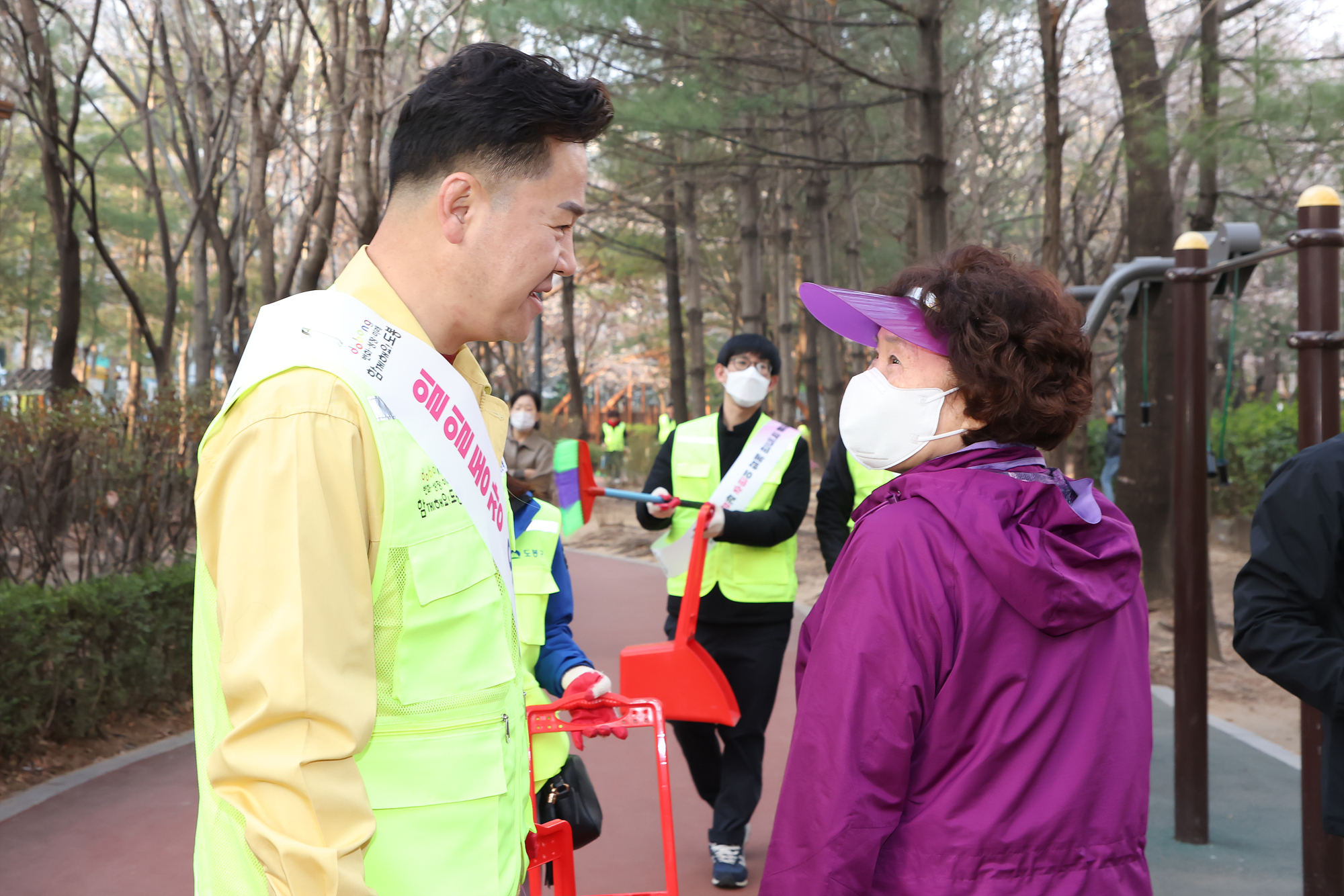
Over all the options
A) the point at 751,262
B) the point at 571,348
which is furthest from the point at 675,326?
the point at 751,262

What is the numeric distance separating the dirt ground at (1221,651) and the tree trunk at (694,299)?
4.01 meters

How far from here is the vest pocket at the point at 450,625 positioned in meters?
1.39

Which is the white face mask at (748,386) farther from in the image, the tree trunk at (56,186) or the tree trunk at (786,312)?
the tree trunk at (786,312)

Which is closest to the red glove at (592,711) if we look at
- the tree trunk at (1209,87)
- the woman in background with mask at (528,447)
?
the woman in background with mask at (528,447)

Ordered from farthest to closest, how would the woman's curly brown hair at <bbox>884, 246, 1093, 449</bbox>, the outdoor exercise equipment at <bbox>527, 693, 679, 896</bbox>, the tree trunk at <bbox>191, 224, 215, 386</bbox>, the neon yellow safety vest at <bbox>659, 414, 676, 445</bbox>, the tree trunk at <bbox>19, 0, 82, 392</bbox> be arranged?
the neon yellow safety vest at <bbox>659, 414, 676, 445</bbox> → the tree trunk at <bbox>191, 224, 215, 386</bbox> → the tree trunk at <bbox>19, 0, 82, 392</bbox> → the outdoor exercise equipment at <bbox>527, 693, 679, 896</bbox> → the woman's curly brown hair at <bbox>884, 246, 1093, 449</bbox>

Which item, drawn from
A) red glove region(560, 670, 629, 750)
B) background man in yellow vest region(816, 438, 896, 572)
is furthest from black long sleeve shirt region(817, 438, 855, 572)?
red glove region(560, 670, 629, 750)

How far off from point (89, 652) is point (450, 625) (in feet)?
17.5

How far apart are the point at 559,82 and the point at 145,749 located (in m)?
5.56

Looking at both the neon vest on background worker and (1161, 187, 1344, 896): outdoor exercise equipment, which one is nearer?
the neon vest on background worker

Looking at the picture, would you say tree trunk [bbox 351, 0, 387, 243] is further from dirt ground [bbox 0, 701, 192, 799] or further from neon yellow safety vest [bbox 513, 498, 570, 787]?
neon yellow safety vest [bbox 513, 498, 570, 787]

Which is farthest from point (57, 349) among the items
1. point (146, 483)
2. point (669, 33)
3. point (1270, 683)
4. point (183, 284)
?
point (183, 284)

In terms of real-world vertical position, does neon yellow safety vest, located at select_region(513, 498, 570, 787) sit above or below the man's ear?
below

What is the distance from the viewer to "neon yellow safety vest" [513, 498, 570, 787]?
114 inches

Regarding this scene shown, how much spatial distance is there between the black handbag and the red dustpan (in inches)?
43.9
